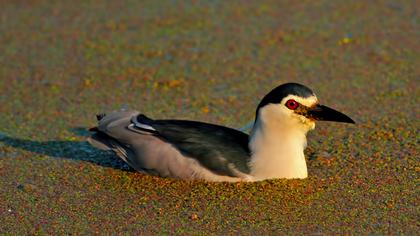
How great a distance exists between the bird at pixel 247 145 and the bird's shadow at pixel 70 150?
1.07 feet

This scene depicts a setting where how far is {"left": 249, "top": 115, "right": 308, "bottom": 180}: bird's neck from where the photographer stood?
3928 mm

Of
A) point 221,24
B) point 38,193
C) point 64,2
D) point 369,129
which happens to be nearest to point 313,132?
point 369,129

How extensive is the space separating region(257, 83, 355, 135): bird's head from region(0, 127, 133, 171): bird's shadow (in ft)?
2.79

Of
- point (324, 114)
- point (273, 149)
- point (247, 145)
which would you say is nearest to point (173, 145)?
point (247, 145)

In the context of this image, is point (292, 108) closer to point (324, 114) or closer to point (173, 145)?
point (324, 114)

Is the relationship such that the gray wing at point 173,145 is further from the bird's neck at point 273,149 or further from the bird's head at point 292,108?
the bird's head at point 292,108

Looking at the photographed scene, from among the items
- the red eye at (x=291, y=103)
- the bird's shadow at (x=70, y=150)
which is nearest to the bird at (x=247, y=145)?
the red eye at (x=291, y=103)

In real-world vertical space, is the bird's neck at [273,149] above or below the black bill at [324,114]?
below

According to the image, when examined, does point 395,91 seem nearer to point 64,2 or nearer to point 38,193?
point 38,193

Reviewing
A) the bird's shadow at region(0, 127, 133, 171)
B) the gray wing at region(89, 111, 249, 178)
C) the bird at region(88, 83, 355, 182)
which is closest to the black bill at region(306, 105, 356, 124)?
the bird at region(88, 83, 355, 182)

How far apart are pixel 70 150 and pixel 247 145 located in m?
1.14

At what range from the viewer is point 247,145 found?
397 centimetres

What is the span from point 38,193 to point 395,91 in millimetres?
2516

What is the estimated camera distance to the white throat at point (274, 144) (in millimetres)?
3928
